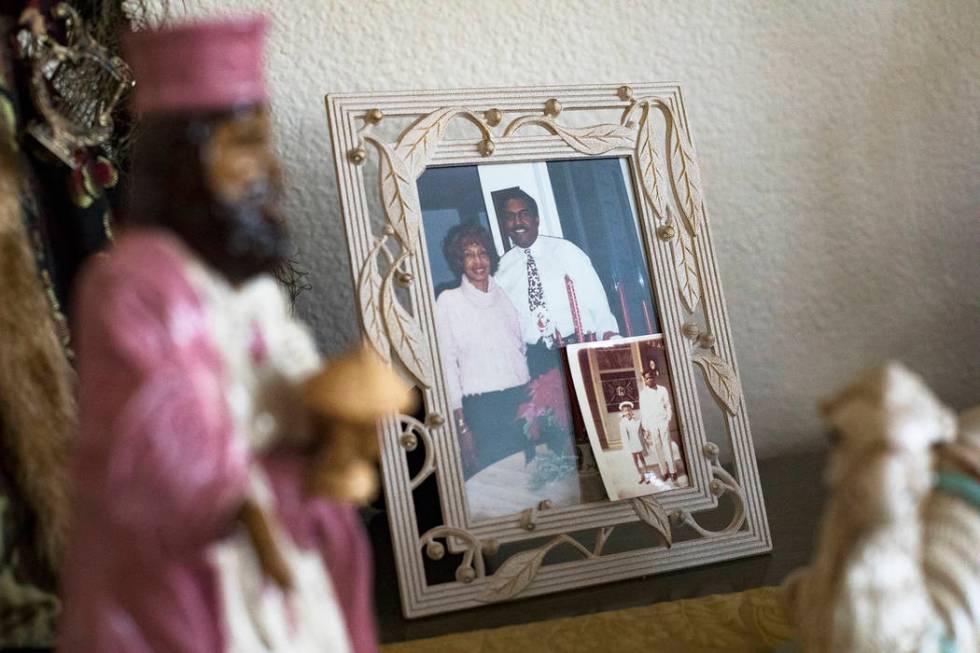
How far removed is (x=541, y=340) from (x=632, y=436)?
162mm

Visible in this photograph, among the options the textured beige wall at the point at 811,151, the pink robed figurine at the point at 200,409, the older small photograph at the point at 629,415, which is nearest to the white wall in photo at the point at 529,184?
the older small photograph at the point at 629,415

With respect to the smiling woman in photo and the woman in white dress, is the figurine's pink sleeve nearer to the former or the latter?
the smiling woman in photo

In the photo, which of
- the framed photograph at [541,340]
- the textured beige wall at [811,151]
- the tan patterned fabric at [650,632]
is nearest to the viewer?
the tan patterned fabric at [650,632]

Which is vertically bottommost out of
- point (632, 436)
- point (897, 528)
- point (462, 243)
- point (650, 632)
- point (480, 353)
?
point (650, 632)

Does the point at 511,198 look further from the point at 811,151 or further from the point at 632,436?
the point at 811,151

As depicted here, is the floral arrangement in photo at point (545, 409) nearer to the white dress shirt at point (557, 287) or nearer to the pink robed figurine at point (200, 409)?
the white dress shirt at point (557, 287)

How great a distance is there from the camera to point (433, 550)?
1163 mm

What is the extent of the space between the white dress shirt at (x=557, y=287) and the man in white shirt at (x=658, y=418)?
0.08 meters

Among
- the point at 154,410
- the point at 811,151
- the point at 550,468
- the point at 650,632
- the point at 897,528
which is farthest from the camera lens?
the point at 811,151

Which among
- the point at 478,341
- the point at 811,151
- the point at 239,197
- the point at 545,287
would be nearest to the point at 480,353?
the point at 478,341

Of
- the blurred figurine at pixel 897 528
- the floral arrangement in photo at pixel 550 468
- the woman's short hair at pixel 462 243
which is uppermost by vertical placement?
the woman's short hair at pixel 462 243

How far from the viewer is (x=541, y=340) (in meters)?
1.28

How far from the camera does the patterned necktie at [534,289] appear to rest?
1.28 m

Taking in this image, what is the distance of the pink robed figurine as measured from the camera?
2.10 feet
